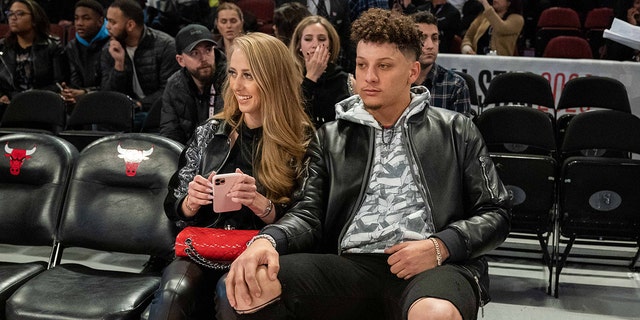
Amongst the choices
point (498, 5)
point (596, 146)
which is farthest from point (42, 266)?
point (498, 5)

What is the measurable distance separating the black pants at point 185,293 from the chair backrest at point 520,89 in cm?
375

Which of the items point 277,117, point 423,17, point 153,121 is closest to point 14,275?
point 277,117

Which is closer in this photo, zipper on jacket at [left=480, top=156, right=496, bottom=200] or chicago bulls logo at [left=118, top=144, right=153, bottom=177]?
zipper on jacket at [left=480, top=156, right=496, bottom=200]

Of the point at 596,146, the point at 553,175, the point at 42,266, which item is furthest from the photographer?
the point at 596,146

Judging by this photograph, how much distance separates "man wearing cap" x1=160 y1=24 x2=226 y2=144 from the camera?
5277mm

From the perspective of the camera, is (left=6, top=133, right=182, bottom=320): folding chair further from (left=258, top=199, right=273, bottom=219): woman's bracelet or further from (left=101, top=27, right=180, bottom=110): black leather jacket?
(left=101, top=27, right=180, bottom=110): black leather jacket

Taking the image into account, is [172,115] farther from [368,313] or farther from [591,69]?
[591,69]

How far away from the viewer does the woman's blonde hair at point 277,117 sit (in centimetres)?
329

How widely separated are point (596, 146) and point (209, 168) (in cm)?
304

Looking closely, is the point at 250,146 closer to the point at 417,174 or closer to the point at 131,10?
the point at 417,174

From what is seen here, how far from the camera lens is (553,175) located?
16.5ft

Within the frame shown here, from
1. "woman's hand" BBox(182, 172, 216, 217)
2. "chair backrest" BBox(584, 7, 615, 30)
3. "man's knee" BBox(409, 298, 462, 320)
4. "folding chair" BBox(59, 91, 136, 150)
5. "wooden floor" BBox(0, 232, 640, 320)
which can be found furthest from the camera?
"chair backrest" BBox(584, 7, 615, 30)

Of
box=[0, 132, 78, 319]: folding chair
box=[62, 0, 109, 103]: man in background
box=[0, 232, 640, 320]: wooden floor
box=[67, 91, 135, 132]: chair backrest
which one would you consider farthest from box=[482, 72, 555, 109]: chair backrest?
box=[62, 0, 109, 103]: man in background

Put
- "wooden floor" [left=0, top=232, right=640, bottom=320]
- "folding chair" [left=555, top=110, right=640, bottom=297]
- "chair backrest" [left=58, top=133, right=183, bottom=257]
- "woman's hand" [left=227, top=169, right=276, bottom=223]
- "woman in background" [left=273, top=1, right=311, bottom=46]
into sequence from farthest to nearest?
1. "woman in background" [left=273, top=1, right=311, bottom=46]
2. "folding chair" [left=555, top=110, right=640, bottom=297]
3. "wooden floor" [left=0, top=232, right=640, bottom=320]
4. "chair backrest" [left=58, top=133, right=183, bottom=257]
5. "woman's hand" [left=227, top=169, right=276, bottom=223]
